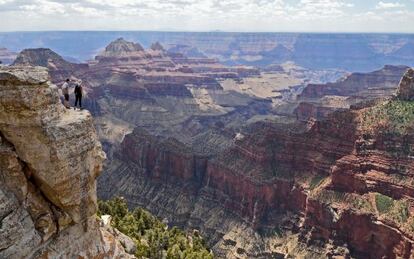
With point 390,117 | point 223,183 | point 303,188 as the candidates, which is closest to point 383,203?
point 303,188

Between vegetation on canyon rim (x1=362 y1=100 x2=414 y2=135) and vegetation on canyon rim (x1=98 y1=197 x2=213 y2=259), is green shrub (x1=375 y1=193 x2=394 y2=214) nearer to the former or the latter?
vegetation on canyon rim (x1=362 y1=100 x2=414 y2=135)

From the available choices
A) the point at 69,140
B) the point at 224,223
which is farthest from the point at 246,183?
the point at 69,140

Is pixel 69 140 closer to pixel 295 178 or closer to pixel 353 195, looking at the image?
pixel 353 195

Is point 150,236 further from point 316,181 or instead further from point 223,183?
point 223,183

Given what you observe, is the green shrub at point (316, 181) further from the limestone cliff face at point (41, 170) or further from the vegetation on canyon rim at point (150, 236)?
the limestone cliff face at point (41, 170)

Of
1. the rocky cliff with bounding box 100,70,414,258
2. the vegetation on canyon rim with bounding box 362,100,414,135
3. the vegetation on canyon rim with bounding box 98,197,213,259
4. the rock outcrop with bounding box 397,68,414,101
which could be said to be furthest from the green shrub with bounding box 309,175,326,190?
the vegetation on canyon rim with bounding box 98,197,213,259
